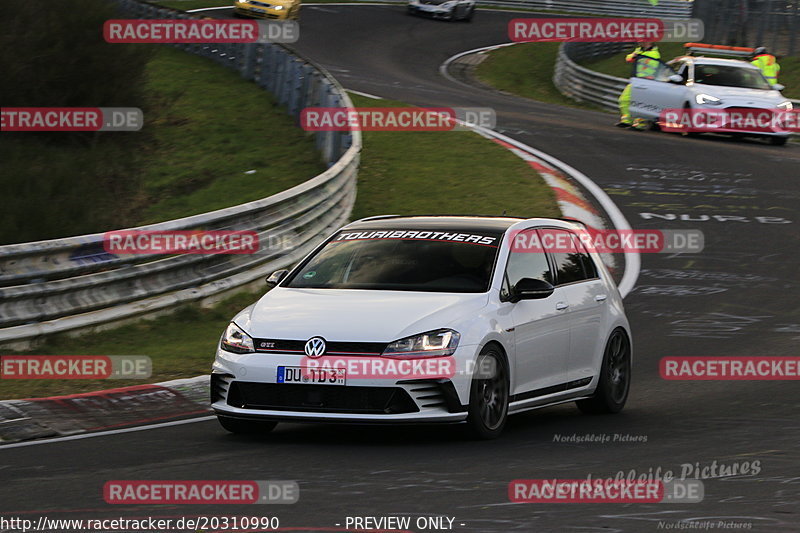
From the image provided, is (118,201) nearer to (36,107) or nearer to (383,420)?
(36,107)

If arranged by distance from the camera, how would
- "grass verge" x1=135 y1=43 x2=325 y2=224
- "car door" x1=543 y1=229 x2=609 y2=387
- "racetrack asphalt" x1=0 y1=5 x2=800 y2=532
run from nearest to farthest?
"racetrack asphalt" x1=0 y1=5 x2=800 y2=532 → "car door" x1=543 y1=229 x2=609 y2=387 → "grass verge" x1=135 y1=43 x2=325 y2=224

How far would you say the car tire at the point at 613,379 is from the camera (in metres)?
10.4

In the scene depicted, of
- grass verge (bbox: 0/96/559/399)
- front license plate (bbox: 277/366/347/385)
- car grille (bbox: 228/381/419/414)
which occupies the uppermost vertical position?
front license plate (bbox: 277/366/347/385)

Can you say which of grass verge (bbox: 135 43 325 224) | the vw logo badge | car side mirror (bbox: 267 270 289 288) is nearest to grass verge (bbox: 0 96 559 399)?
grass verge (bbox: 135 43 325 224)

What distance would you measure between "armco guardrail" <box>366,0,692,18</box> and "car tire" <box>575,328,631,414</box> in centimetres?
4559

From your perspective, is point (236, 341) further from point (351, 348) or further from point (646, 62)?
point (646, 62)

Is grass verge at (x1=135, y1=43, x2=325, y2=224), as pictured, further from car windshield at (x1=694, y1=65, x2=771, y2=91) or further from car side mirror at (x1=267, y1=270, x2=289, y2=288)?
car side mirror at (x1=267, y1=270, x2=289, y2=288)

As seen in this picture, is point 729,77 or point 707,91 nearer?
point 707,91

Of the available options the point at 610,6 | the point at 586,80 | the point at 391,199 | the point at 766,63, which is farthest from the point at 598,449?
the point at 610,6

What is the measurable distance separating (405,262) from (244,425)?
157 centimetres

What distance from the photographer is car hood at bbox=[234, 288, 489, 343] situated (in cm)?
845

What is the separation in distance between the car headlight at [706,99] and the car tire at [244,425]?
1975 cm

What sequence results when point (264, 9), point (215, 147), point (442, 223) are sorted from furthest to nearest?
point (264, 9) → point (215, 147) → point (442, 223)

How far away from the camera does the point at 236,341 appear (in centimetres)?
873
